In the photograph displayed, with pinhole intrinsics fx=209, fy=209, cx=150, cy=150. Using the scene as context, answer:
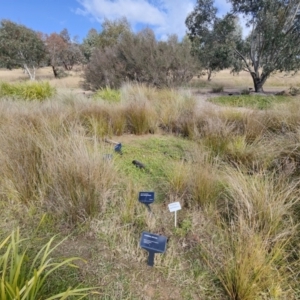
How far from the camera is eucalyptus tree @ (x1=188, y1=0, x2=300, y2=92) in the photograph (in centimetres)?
1018

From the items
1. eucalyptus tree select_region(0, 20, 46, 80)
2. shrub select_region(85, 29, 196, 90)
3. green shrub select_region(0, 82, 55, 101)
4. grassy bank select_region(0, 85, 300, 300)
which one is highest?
eucalyptus tree select_region(0, 20, 46, 80)

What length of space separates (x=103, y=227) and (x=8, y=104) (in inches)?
155

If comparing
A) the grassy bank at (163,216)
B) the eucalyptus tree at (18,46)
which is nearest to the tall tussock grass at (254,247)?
the grassy bank at (163,216)

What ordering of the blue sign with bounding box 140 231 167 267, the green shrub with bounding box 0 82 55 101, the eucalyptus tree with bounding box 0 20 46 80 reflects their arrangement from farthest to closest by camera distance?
the eucalyptus tree with bounding box 0 20 46 80 < the green shrub with bounding box 0 82 55 101 < the blue sign with bounding box 140 231 167 267

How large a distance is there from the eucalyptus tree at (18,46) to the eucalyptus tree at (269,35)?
1747 cm

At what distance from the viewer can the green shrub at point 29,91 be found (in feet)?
20.3

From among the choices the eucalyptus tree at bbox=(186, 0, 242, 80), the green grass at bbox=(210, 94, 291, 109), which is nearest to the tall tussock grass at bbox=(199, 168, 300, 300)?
the green grass at bbox=(210, 94, 291, 109)

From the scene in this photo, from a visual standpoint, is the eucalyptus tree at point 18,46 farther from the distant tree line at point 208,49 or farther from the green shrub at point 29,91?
the green shrub at point 29,91

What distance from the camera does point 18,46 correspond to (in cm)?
2017

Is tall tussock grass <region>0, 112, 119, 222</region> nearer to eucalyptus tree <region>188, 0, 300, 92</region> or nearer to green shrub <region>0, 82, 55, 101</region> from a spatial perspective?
green shrub <region>0, 82, 55, 101</region>

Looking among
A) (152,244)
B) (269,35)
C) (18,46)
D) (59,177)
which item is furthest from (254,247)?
(18,46)

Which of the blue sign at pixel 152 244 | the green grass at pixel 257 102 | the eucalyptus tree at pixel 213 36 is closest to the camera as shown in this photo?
the blue sign at pixel 152 244

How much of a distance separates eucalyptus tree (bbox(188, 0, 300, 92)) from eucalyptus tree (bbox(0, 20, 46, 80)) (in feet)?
57.3

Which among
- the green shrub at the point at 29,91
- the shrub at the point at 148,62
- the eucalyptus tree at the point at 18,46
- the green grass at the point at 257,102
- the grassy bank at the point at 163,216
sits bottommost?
the grassy bank at the point at 163,216
